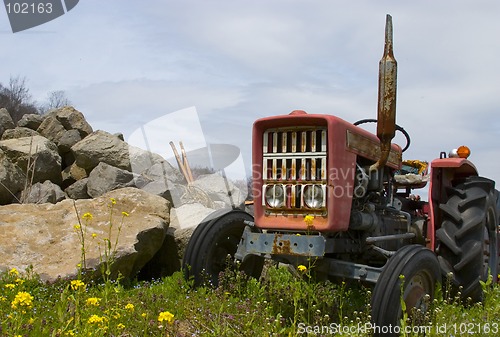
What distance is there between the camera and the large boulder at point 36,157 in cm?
1102

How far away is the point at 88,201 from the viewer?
6.60 meters

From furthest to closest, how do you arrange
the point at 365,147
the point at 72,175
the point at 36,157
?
the point at 72,175
the point at 36,157
the point at 365,147

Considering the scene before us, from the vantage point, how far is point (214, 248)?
17.1ft

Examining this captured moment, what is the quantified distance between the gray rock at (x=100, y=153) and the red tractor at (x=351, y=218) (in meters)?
7.16

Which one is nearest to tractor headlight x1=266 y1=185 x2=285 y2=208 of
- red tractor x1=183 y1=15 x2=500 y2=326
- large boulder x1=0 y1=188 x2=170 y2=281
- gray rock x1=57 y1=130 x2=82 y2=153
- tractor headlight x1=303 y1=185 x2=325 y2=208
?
red tractor x1=183 y1=15 x2=500 y2=326

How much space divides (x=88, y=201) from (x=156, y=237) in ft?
3.56

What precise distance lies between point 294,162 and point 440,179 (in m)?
2.11

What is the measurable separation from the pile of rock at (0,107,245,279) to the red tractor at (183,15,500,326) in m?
1.35

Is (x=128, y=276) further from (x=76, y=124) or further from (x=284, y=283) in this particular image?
(x=76, y=124)

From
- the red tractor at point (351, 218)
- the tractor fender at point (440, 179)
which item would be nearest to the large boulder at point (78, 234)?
the red tractor at point (351, 218)

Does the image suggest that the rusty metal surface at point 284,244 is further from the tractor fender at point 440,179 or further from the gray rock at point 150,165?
the gray rock at point 150,165

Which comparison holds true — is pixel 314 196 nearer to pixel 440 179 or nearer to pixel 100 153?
pixel 440 179

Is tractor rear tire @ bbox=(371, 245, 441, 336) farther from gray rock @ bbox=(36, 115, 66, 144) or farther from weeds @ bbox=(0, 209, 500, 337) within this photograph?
gray rock @ bbox=(36, 115, 66, 144)

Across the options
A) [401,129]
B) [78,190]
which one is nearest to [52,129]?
[78,190]
